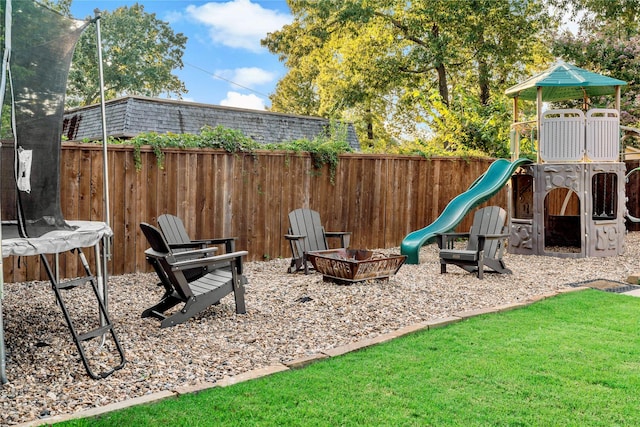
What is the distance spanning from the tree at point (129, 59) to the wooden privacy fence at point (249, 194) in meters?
17.3

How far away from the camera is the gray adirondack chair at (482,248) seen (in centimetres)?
705

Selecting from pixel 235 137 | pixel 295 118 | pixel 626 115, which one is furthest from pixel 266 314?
pixel 626 115

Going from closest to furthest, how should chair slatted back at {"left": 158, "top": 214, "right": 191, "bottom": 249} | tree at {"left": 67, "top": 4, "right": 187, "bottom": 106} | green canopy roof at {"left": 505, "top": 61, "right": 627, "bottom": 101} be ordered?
chair slatted back at {"left": 158, "top": 214, "right": 191, "bottom": 249} → green canopy roof at {"left": 505, "top": 61, "right": 627, "bottom": 101} → tree at {"left": 67, "top": 4, "right": 187, "bottom": 106}

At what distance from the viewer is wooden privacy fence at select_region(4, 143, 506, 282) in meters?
6.89

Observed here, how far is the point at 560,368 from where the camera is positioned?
358cm

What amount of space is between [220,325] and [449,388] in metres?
2.19

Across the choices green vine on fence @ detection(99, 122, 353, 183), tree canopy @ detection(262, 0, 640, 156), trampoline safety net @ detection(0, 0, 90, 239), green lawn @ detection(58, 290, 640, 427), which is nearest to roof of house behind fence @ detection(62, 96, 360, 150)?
green vine on fence @ detection(99, 122, 353, 183)

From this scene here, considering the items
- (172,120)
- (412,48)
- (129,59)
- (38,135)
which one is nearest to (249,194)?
(38,135)

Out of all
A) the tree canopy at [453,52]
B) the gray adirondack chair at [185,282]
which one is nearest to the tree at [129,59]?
the tree canopy at [453,52]

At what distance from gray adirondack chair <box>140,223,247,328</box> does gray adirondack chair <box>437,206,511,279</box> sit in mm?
3167

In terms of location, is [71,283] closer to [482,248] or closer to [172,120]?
[482,248]

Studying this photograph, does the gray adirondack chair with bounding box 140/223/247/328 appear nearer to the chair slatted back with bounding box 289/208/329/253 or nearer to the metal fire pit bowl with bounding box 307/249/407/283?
the metal fire pit bowl with bounding box 307/249/407/283

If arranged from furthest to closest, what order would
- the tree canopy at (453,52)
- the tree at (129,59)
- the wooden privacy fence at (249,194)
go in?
1. the tree at (129,59)
2. the tree canopy at (453,52)
3. the wooden privacy fence at (249,194)

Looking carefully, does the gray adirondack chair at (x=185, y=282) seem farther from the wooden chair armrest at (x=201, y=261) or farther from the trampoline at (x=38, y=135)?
the trampoline at (x=38, y=135)
